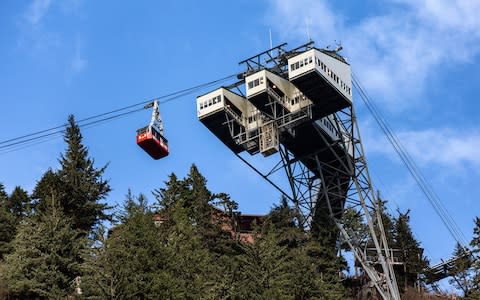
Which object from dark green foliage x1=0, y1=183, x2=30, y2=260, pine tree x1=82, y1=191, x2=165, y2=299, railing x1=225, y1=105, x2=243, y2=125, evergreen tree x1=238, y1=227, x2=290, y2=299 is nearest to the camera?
pine tree x1=82, y1=191, x2=165, y2=299

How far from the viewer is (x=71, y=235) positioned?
41.2 meters

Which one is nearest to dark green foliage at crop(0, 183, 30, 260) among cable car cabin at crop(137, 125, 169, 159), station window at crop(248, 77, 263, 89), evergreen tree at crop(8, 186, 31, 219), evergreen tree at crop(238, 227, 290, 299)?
evergreen tree at crop(8, 186, 31, 219)

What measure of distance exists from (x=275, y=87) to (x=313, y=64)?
4.18m

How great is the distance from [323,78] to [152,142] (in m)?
13.4

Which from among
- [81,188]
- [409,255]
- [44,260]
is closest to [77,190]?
[81,188]

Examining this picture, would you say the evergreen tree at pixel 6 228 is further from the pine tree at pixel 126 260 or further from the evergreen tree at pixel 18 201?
the pine tree at pixel 126 260

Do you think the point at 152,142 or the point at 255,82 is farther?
the point at 255,82

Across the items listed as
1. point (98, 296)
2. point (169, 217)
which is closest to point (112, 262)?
point (98, 296)

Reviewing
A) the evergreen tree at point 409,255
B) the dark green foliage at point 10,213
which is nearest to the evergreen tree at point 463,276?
the evergreen tree at point 409,255

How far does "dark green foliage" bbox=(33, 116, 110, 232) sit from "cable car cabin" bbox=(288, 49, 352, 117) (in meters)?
15.4

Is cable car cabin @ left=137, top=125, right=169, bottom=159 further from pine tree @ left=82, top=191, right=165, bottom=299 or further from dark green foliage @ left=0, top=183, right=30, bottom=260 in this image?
pine tree @ left=82, top=191, right=165, bottom=299

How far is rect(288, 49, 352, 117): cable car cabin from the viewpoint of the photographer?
5550cm

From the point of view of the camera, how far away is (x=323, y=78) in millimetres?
55688

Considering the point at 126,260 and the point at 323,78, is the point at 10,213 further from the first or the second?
the point at 323,78
